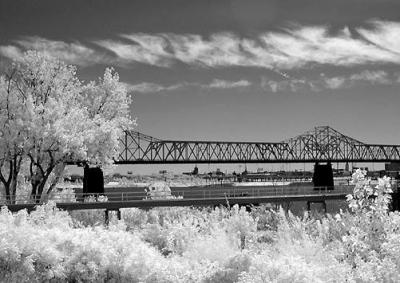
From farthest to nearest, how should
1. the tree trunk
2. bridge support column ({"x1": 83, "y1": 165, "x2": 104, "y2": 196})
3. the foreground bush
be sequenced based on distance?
bridge support column ({"x1": 83, "y1": 165, "x2": 104, "y2": 196})
the tree trunk
the foreground bush

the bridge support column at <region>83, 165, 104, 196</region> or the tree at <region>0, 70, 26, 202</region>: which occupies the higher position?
the tree at <region>0, 70, 26, 202</region>

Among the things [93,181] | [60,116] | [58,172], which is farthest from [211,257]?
[93,181]

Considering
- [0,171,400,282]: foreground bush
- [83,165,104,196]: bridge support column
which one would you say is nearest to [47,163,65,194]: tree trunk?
[83,165,104,196]: bridge support column

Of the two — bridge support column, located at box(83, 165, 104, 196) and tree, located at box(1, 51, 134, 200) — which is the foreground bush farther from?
bridge support column, located at box(83, 165, 104, 196)

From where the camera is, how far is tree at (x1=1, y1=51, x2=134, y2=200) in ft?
119

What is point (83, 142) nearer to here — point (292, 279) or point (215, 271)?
point (215, 271)

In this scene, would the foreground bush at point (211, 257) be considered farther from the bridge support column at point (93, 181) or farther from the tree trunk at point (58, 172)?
the bridge support column at point (93, 181)

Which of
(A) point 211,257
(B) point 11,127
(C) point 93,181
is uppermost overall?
(B) point 11,127

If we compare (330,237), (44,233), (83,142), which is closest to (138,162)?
(83,142)

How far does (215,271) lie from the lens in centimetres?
1631

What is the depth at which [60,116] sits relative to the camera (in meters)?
36.8

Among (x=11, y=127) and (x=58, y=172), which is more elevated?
(x=11, y=127)

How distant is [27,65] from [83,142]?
21.4 feet

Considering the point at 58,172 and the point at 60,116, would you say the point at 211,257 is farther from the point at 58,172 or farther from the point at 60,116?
the point at 58,172
